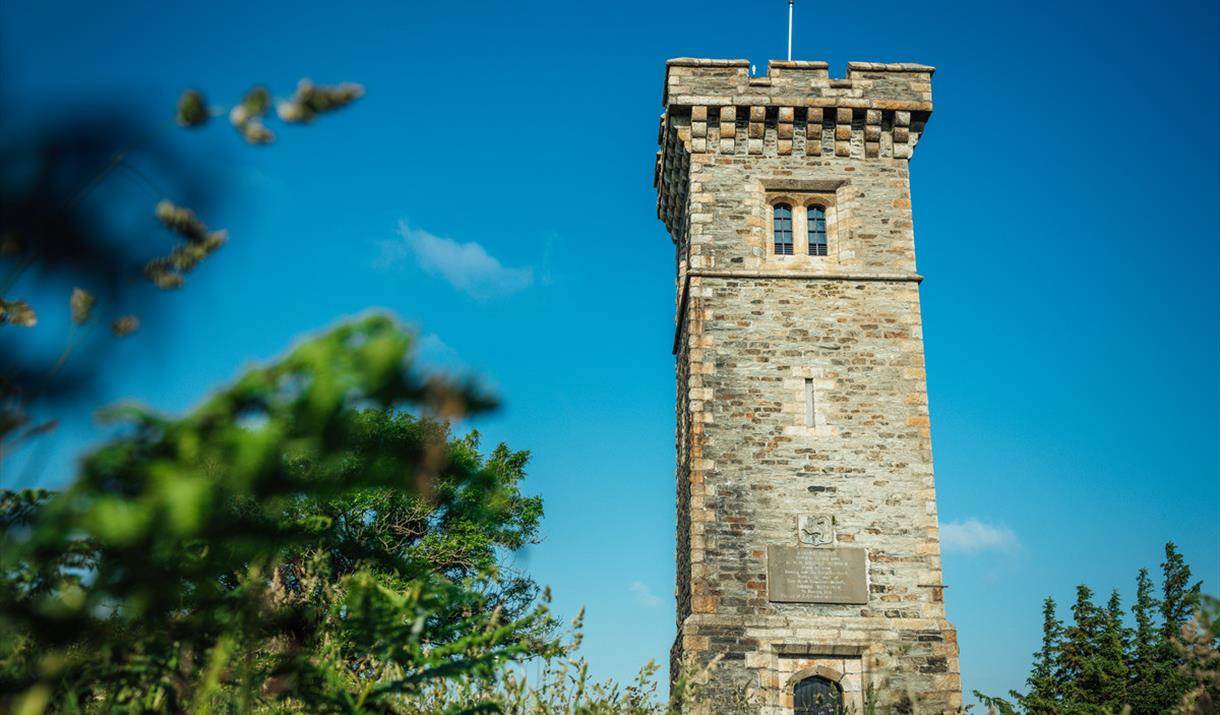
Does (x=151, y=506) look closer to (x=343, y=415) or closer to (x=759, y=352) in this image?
(x=343, y=415)

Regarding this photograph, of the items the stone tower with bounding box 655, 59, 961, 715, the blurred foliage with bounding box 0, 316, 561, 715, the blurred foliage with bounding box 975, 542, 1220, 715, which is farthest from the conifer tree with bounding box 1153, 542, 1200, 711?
the blurred foliage with bounding box 0, 316, 561, 715

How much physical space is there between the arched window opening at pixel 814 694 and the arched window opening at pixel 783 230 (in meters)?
7.10

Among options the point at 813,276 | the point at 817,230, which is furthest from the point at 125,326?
the point at 817,230

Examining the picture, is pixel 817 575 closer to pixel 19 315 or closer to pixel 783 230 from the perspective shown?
pixel 783 230

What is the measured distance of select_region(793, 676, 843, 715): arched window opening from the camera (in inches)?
586

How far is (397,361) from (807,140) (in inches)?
682

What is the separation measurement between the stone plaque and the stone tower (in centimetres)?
2

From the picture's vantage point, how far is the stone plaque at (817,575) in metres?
15.2

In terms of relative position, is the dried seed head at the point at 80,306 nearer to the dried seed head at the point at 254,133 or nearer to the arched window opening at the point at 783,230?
the dried seed head at the point at 254,133

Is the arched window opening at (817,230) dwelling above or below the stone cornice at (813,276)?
above

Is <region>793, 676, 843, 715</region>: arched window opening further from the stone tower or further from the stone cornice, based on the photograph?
the stone cornice

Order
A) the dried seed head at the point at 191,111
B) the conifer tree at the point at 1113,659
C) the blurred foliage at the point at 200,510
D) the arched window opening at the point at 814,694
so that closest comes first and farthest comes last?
the blurred foliage at the point at 200,510 < the dried seed head at the point at 191,111 < the arched window opening at the point at 814,694 < the conifer tree at the point at 1113,659

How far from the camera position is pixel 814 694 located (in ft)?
48.8

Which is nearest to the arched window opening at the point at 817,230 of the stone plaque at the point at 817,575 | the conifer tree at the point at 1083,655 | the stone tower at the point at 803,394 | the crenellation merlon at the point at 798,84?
the stone tower at the point at 803,394
